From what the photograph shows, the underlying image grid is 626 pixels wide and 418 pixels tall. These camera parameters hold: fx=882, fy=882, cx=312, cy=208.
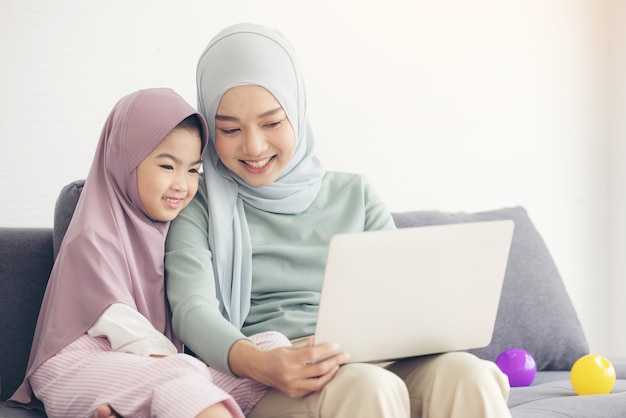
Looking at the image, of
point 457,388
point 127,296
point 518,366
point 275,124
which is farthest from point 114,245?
point 518,366

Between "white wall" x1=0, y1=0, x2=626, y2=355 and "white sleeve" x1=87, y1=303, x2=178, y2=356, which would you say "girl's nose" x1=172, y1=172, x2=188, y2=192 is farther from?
"white wall" x1=0, y1=0, x2=626, y2=355

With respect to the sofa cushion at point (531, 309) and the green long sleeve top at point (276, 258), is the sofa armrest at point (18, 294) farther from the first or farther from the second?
the sofa cushion at point (531, 309)

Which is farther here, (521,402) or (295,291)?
(521,402)

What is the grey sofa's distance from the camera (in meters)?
1.98

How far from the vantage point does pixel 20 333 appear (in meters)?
1.99

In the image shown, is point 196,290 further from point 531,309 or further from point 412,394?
point 531,309

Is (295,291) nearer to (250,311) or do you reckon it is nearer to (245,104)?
(250,311)

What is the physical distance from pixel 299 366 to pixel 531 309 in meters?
1.25

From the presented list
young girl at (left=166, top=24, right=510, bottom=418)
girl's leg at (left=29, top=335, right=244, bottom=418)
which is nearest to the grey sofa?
girl's leg at (left=29, top=335, right=244, bottom=418)

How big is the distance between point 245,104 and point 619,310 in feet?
7.41

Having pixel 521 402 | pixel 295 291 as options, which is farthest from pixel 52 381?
pixel 521 402

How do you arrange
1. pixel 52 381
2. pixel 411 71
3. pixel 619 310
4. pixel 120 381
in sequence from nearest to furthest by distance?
pixel 120 381 < pixel 52 381 < pixel 411 71 < pixel 619 310

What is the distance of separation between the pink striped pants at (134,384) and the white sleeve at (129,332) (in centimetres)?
3

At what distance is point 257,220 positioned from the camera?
205 centimetres
